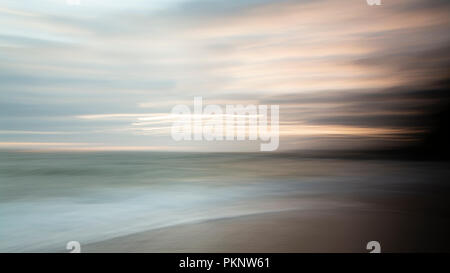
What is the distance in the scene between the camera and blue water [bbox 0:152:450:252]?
108 inches

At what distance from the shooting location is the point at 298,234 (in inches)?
94.6

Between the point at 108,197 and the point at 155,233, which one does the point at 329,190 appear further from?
the point at 108,197

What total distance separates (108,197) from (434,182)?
11.7 ft

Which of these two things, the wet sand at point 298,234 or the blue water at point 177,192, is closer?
the wet sand at point 298,234

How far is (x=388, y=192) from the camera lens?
3191mm

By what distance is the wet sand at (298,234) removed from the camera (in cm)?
226

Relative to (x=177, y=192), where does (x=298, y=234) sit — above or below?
below

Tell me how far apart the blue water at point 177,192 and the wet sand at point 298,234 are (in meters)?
0.16

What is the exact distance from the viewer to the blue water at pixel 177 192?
274cm

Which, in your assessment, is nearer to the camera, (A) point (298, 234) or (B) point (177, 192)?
(A) point (298, 234)

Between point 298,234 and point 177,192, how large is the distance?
1.47 meters

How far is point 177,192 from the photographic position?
3.41 meters
